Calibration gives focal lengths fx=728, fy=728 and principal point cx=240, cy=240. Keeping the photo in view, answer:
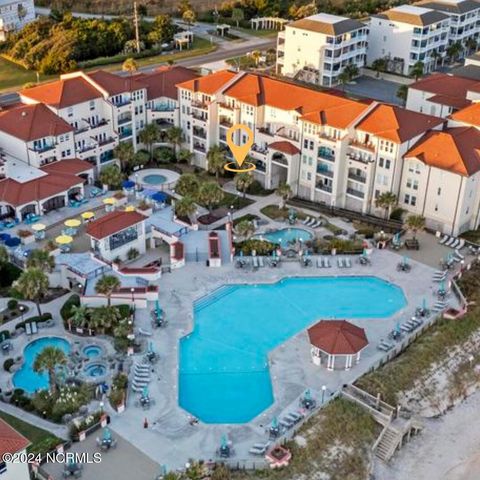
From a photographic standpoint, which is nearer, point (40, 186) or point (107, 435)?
point (107, 435)

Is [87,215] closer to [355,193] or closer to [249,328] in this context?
[249,328]

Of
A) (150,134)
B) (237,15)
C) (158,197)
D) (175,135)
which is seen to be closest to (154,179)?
(158,197)

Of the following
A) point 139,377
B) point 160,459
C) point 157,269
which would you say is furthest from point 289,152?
point 160,459

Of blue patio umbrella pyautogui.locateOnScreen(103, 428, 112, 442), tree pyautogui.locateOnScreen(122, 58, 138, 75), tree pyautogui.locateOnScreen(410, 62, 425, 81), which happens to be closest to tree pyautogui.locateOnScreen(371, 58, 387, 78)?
tree pyautogui.locateOnScreen(410, 62, 425, 81)

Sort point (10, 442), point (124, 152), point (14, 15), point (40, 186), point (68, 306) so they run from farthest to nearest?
point (14, 15), point (124, 152), point (40, 186), point (68, 306), point (10, 442)

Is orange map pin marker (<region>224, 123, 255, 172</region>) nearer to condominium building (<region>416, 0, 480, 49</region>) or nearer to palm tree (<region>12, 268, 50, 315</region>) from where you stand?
palm tree (<region>12, 268, 50, 315</region>)
